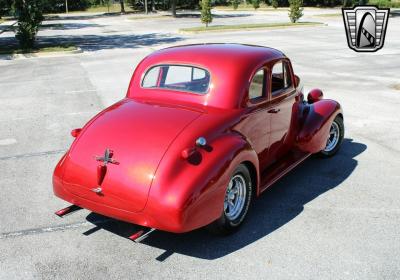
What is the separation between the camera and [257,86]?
5.14 meters

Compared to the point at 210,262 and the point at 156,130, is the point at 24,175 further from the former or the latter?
the point at 210,262

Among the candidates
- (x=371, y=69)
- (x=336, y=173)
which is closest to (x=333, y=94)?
(x=371, y=69)

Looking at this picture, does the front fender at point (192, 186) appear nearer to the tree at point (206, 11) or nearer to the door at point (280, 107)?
the door at point (280, 107)

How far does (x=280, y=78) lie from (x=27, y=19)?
62.1 feet

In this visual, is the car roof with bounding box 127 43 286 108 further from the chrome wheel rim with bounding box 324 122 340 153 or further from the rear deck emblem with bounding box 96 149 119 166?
the chrome wheel rim with bounding box 324 122 340 153

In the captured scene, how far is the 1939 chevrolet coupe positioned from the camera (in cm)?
398

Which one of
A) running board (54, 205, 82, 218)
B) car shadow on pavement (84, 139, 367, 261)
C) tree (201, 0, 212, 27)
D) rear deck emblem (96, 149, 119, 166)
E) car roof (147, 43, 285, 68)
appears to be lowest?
car shadow on pavement (84, 139, 367, 261)

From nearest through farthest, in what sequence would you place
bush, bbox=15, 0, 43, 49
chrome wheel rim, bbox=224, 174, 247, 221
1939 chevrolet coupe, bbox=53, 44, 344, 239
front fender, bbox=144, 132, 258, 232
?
front fender, bbox=144, 132, 258, 232 < 1939 chevrolet coupe, bbox=53, 44, 344, 239 < chrome wheel rim, bbox=224, 174, 247, 221 < bush, bbox=15, 0, 43, 49

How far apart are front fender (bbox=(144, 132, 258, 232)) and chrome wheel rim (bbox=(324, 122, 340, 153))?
2.96 m

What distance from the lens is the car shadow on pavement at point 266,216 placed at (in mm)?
4392

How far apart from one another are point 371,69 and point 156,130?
40.8 feet

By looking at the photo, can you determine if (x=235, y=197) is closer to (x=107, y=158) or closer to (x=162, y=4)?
(x=107, y=158)

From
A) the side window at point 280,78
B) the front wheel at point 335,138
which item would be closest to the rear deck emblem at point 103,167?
the side window at point 280,78

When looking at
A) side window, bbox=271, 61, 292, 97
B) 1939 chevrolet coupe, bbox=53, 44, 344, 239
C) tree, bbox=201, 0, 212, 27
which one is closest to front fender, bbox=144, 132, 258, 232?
1939 chevrolet coupe, bbox=53, 44, 344, 239
